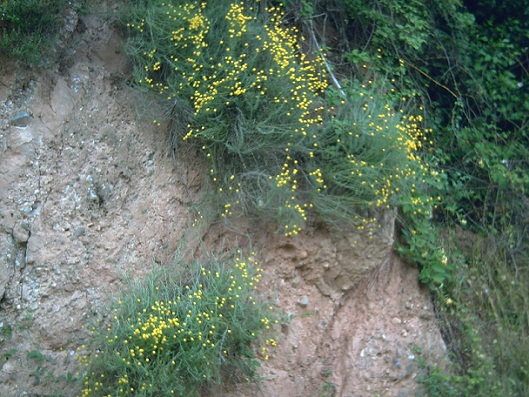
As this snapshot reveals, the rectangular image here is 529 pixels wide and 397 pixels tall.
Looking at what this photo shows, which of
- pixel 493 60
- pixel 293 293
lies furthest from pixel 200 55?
pixel 493 60

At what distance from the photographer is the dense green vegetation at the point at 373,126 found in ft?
17.4

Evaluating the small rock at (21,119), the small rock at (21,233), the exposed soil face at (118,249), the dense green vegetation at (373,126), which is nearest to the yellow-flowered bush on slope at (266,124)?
the dense green vegetation at (373,126)

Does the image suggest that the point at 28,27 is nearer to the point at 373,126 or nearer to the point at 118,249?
the point at 118,249

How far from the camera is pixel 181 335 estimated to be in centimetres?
457

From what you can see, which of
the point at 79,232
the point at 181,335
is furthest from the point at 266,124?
the point at 181,335

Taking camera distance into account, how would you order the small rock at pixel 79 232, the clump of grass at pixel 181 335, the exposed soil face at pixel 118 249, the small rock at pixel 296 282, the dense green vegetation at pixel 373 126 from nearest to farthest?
the clump of grass at pixel 181 335, the exposed soil face at pixel 118 249, the small rock at pixel 79 232, the dense green vegetation at pixel 373 126, the small rock at pixel 296 282

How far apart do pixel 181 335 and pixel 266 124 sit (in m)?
1.64

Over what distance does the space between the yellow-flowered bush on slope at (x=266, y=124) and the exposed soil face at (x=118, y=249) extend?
0.85 ft

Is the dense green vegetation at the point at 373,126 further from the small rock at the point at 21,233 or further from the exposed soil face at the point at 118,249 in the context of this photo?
the small rock at the point at 21,233

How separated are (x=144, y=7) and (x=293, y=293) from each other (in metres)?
2.42

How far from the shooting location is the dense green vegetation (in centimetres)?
531

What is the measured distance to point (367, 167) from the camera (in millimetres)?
5262

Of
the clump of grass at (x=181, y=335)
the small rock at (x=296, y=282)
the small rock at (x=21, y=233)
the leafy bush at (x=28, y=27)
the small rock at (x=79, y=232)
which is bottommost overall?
the small rock at (x=296, y=282)

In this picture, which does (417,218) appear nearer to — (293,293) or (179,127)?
(293,293)
